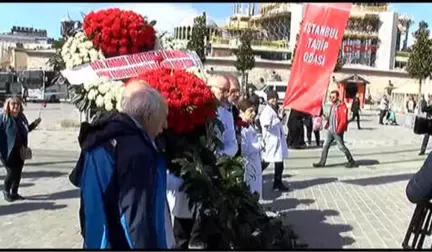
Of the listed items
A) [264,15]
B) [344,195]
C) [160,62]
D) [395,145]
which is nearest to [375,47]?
[264,15]

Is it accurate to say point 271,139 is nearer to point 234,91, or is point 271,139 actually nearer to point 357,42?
point 234,91

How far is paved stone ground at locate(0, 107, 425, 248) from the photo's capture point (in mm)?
6375

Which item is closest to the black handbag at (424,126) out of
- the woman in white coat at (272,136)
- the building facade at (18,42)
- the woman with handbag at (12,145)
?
the woman in white coat at (272,136)

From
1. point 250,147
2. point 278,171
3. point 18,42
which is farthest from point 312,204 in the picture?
point 18,42

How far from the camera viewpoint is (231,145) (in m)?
4.80

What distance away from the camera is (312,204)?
8.30m

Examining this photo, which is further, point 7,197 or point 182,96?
point 7,197

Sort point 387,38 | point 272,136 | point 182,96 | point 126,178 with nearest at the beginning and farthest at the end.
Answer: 1. point 126,178
2. point 182,96
3. point 272,136
4. point 387,38

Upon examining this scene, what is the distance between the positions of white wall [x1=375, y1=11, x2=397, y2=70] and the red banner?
67.2m

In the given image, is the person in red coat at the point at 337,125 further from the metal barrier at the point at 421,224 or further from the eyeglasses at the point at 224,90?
the metal barrier at the point at 421,224

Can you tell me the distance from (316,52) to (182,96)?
3945 millimetres

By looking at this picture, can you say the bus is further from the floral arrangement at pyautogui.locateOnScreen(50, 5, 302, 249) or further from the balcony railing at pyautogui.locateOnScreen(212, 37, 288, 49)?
the floral arrangement at pyautogui.locateOnScreen(50, 5, 302, 249)

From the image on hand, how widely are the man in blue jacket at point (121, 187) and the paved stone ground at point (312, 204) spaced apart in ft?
11.4

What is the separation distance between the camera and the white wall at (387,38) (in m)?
71.6
